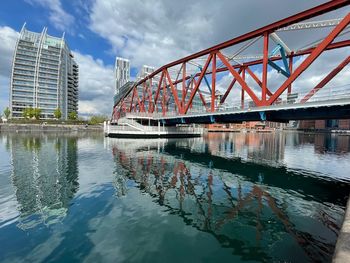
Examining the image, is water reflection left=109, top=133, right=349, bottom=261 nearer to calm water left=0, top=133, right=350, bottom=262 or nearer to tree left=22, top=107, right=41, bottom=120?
calm water left=0, top=133, right=350, bottom=262

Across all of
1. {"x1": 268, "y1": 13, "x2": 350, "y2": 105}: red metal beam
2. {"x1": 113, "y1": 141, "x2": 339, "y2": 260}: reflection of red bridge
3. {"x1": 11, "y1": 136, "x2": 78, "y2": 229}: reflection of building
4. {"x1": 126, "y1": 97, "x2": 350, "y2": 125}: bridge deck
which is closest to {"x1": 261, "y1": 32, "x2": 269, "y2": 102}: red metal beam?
{"x1": 268, "y1": 13, "x2": 350, "y2": 105}: red metal beam

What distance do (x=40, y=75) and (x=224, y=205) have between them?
634ft

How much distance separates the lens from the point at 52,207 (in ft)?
35.8

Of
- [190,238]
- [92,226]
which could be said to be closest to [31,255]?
[92,226]

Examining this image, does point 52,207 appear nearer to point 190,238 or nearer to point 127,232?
point 127,232

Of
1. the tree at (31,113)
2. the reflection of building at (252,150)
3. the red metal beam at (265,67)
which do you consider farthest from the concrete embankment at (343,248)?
the tree at (31,113)

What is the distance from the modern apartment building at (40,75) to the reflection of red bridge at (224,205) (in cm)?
17688

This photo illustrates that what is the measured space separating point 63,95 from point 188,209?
194232 millimetres

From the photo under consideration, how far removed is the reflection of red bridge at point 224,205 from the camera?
820cm

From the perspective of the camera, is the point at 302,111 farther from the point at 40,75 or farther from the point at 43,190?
the point at 40,75

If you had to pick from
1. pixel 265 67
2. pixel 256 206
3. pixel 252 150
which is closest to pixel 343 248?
pixel 256 206

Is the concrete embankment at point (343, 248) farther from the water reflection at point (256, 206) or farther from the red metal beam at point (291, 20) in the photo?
the red metal beam at point (291, 20)

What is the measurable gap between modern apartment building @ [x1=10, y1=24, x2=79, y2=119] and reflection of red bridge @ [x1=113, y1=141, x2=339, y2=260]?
176885 millimetres

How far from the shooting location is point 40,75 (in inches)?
6363
